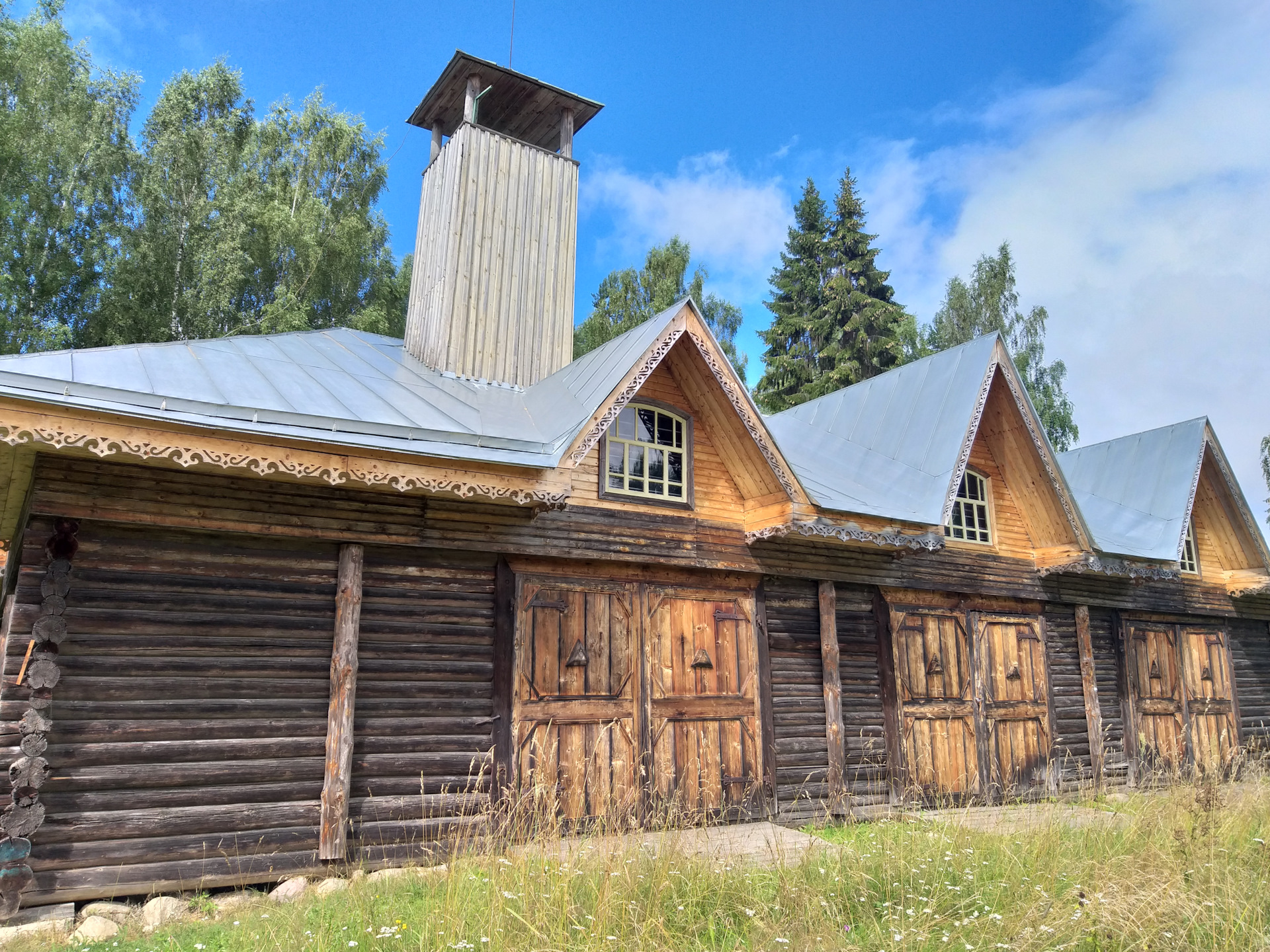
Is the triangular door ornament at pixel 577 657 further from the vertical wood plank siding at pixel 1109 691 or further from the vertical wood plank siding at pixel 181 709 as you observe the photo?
the vertical wood plank siding at pixel 1109 691

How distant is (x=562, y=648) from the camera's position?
9.42m

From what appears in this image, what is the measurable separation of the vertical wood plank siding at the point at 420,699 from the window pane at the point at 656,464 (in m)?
2.42

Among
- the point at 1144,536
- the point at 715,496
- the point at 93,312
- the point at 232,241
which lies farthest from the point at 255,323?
the point at 1144,536

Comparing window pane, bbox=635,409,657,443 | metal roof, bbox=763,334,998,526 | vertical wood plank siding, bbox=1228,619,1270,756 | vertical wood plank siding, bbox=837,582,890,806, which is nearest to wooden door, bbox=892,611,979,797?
vertical wood plank siding, bbox=837,582,890,806

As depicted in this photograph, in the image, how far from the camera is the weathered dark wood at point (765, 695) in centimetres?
1055

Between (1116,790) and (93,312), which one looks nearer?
(1116,790)

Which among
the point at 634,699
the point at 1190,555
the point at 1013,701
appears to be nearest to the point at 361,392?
the point at 634,699

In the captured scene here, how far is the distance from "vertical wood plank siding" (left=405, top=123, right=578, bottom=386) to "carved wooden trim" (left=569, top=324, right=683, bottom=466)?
3.48m

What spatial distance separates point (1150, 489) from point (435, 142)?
14446 millimetres

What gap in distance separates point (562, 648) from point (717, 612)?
217 cm

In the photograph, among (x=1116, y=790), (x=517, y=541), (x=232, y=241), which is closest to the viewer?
(x=517, y=541)

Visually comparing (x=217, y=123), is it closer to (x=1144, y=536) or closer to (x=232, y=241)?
(x=232, y=241)

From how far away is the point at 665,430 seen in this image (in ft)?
35.5

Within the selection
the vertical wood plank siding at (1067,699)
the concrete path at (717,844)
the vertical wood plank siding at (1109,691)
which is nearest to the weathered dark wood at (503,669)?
the concrete path at (717,844)
